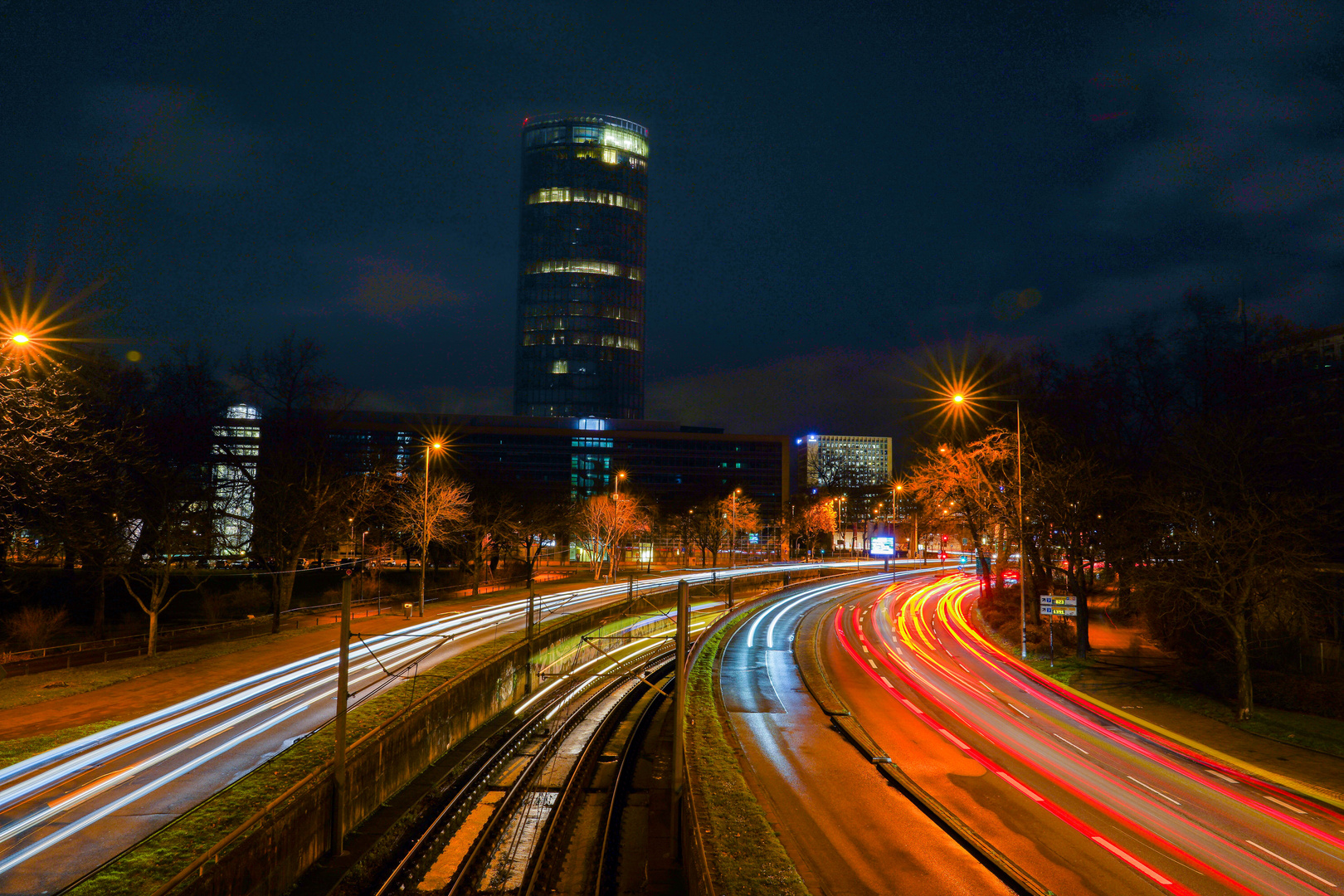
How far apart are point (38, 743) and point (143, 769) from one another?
337cm

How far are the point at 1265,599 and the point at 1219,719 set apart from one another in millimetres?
3902

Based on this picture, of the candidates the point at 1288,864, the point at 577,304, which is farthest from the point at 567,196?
the point at 1288,864

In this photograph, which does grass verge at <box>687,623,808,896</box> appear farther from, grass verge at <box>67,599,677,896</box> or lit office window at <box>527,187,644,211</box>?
lit office window at <box>527,187,644,211</box>

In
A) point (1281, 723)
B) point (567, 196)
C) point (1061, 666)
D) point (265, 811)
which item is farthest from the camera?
point (567, 196)

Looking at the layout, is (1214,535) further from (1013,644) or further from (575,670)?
Result: (575,670)

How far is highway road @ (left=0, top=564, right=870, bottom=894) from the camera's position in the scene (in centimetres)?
1273

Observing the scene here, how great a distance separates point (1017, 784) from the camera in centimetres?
1711

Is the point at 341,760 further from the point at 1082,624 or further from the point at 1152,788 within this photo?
the point at 1082,624

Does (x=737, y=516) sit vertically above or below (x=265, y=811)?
above

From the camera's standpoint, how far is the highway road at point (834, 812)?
12.8 m

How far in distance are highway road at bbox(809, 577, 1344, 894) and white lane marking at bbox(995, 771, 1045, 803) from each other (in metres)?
0.05

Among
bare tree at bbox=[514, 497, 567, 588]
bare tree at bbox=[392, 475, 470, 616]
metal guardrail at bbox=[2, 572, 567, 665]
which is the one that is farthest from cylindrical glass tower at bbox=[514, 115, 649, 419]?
metal guardrail at bbox=[2, 572, 567, 665]

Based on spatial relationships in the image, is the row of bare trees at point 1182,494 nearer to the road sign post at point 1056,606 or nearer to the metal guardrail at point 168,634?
the road sign post at point 1056,606

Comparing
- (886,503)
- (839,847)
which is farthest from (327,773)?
(886,503)
